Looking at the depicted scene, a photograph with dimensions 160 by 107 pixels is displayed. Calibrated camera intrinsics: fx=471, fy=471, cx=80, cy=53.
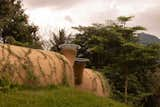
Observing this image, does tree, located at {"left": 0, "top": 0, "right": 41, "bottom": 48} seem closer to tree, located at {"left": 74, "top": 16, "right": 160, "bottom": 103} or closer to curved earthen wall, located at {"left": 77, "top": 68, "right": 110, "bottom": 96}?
tree, located at {"left": 74, "top": 16, "right": 160, "bottom": 103}

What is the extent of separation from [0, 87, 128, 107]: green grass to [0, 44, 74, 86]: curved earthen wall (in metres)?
0.35

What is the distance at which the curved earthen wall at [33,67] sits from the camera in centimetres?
1009

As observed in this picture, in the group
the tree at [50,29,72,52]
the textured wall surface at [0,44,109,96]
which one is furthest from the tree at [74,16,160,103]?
the textured wall surface at [0,44,109,96]

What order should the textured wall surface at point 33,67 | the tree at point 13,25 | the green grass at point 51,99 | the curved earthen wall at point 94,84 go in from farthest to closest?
the tree at point 13,25, the curved earthen wall at point 94,84, the textured wall surface at point 33,67, the green grass at point 51,99

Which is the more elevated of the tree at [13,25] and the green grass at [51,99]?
the tree at [13,25]

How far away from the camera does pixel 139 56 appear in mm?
22547

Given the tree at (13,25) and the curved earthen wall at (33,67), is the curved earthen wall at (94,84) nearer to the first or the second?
the curved earthen wall at (33,67)

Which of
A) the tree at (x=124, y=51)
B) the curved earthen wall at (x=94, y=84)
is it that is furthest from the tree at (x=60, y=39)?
the curved earthen wall at (x=94, y=84)

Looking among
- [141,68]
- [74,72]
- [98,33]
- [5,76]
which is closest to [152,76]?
[141,68]

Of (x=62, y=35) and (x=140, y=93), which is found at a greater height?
(x=62, y=35)

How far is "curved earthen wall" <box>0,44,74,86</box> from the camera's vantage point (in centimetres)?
1009

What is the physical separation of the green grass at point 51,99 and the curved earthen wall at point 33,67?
35 centimetres

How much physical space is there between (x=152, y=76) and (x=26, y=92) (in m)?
16.1

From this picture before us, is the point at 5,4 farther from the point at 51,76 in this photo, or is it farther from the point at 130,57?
the point at 51,76
